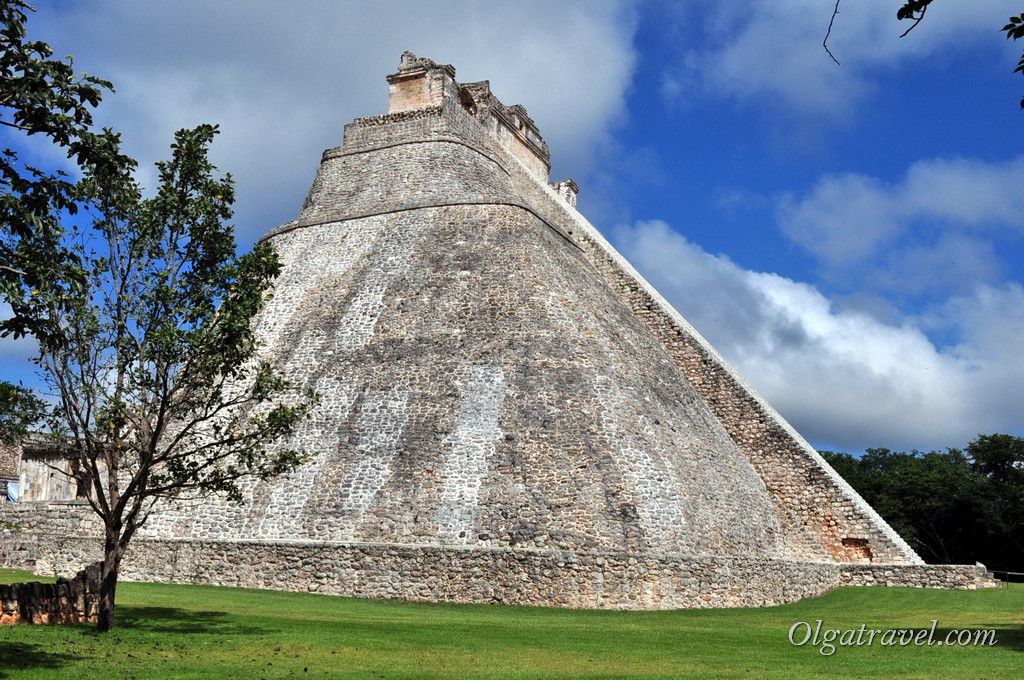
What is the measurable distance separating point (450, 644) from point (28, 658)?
14.4ft

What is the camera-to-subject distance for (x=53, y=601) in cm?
1129

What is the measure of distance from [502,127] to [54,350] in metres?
25.2

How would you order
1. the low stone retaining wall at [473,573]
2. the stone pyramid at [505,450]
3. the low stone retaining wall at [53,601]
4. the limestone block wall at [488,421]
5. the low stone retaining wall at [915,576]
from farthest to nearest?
the low stone retaining wall at [915,576], the limestone block wall at [488,421], the stone pyramid at [505,450], the low stone retaining wall at [473,573], the low stone retaining wall at [53,601]

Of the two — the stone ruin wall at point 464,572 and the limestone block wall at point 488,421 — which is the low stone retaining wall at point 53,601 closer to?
the stone ruin wall at point 464,572

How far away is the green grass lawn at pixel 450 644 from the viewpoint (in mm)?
9039

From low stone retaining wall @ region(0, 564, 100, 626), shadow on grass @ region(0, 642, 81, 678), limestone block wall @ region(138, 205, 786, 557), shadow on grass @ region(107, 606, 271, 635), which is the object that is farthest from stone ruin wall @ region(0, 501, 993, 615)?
shadow on grass @ region(0, 642, 81, 678)

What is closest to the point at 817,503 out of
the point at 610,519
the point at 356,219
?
the point at 610,519

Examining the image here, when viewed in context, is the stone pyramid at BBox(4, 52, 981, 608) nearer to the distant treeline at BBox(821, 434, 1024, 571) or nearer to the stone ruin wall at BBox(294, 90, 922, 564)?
the stone ruin wall at BBox(294, 90, 922, 564)

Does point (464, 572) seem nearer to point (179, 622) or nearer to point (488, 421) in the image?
point (488, 421)

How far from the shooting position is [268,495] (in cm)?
1867

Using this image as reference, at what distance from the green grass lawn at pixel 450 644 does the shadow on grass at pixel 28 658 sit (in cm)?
2

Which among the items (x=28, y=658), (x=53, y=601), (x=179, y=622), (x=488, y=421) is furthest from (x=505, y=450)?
(x=28, y=658)

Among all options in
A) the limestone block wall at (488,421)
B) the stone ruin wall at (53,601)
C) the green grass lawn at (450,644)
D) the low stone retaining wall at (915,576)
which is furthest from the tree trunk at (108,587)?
the low stone retaining wall at (915,576)

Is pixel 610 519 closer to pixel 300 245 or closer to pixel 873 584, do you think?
pixel 873 584
